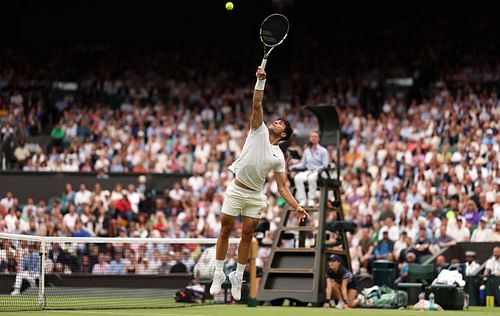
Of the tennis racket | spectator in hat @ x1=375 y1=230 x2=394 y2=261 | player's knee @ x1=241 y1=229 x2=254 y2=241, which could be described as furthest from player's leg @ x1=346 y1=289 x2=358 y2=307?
the tennis racket

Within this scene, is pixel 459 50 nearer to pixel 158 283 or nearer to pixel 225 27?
pixel 225 27

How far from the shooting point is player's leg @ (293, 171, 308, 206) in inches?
832

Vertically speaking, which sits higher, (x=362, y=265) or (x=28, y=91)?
(x=28, y=91)

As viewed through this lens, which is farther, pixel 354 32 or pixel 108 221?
pixel 354 32

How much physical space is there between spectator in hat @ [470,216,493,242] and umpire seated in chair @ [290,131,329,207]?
16.4 ft

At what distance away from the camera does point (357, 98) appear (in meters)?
35.9

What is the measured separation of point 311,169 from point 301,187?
0.41 m

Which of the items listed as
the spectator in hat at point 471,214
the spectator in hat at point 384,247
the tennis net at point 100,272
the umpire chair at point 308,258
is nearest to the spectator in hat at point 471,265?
the spectator in hat at point 471,214

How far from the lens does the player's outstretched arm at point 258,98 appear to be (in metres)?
13.1

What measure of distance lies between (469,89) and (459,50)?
15.4ft

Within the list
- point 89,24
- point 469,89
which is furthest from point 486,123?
point 89,24

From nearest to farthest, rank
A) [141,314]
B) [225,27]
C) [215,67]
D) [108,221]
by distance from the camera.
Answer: [141,314] → [108,221] → [215,67] → [225,27]

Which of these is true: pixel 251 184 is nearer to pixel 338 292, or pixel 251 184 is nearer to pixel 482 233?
pixel 338 292

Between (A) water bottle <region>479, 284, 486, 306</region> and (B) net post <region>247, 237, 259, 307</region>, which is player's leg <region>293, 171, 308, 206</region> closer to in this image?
(B) net post <region>247, 237, 259, 307</region>
